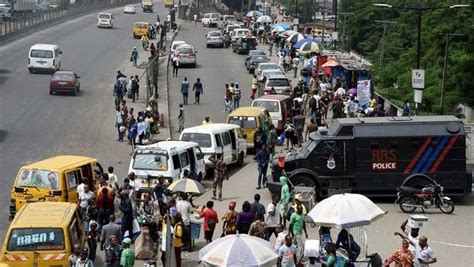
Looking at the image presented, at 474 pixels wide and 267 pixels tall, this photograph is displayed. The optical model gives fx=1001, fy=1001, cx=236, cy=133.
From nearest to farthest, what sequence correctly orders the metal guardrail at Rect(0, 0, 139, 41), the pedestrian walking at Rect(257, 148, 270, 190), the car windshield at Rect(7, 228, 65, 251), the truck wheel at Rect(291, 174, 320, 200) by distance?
the car windshield at Rect(7, 228, 65, 251) < the truck wheel at Rect(291, 174, 320, 200) < the pedestrian walking at Rect(257, 148, 270, 190) < the metal guardrail at Rect(0, 0, 139, 41)

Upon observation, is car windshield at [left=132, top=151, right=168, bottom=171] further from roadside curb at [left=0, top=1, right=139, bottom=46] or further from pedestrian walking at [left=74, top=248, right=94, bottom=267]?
roadside curb at [left=0, top=1, right=139, bottom=46]

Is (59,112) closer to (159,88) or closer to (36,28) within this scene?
(159,88)

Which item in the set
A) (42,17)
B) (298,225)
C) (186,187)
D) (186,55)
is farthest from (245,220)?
(42,17)

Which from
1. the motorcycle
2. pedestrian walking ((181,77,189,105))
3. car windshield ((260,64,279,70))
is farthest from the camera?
car windshield ((260,64,279,70))

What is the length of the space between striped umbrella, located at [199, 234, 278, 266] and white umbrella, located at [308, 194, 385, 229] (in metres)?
2.50

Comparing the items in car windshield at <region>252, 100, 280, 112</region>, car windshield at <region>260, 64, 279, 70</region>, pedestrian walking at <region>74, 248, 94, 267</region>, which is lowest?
car windshield at <region>260, 64, 279, 70</region>

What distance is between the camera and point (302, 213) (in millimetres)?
20547

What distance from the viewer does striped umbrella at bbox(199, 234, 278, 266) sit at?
16.2 metres

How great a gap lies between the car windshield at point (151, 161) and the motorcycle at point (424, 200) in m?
6.42

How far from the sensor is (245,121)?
35844 mm

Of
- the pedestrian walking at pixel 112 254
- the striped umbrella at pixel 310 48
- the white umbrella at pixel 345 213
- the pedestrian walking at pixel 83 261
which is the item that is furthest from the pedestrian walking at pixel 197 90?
the pedestrian walking at pixel 83 261

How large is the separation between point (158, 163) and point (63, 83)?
23251 mm

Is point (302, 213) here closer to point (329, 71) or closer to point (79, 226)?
point (79, 226)

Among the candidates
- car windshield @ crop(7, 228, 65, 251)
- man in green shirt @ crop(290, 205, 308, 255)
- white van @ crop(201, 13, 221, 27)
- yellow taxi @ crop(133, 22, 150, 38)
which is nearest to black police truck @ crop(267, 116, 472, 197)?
man in green shirt @ crop(290, 205, 308, 255)
